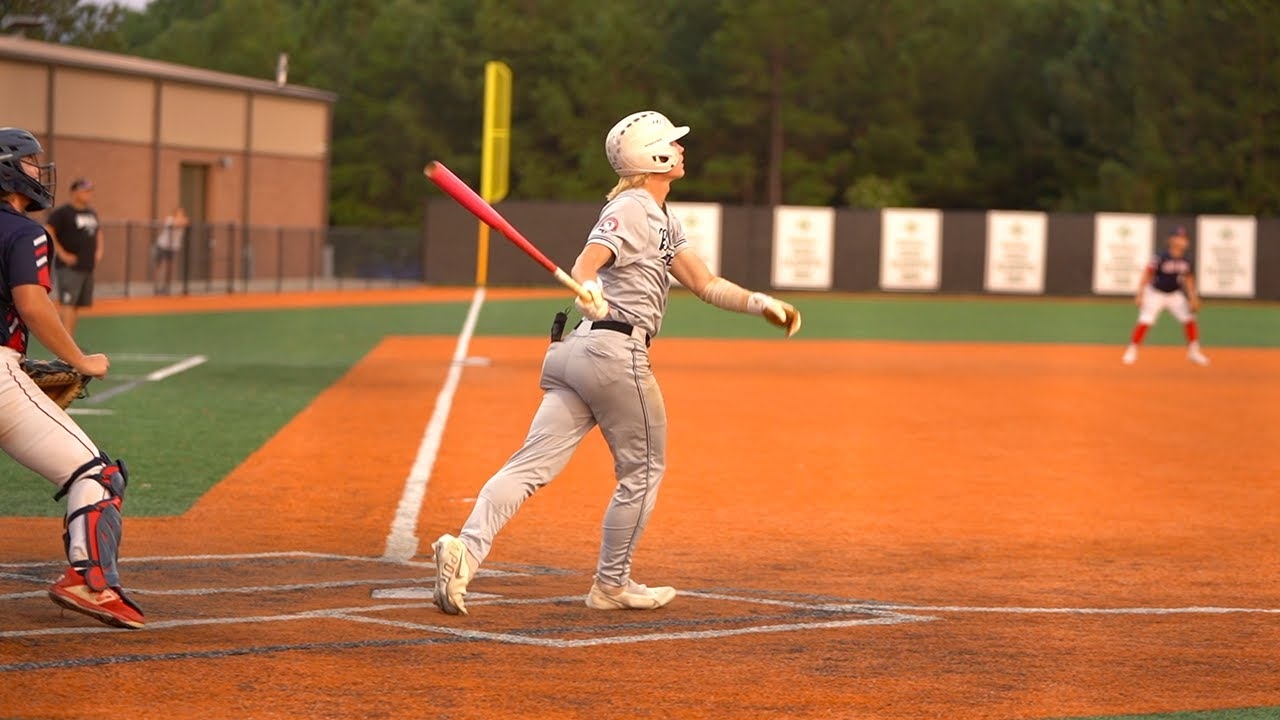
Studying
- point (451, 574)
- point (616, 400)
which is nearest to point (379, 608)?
point (451, 574)

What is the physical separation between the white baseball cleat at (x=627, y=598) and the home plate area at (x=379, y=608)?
4cm

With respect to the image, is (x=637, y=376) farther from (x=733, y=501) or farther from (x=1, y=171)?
(x=733, y=501)

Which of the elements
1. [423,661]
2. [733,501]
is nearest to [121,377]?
[733,501]

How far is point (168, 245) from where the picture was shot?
4462 cm

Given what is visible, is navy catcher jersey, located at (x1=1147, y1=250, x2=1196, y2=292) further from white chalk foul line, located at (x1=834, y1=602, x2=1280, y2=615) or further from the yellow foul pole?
white chalk foul line, located at (x1=834, y1=602, x2=1280, y2=615)

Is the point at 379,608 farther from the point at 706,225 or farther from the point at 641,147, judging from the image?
the point at 706,225

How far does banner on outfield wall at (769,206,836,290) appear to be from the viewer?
53.9 meters

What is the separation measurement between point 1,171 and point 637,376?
8.89 feet

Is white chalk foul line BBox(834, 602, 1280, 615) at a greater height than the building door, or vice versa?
the building door

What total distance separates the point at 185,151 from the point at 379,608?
42445mm

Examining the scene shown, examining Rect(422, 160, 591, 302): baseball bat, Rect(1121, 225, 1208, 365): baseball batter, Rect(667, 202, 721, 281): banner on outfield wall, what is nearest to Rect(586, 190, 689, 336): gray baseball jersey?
Rect(422, 160, 591, 302): baseball bat

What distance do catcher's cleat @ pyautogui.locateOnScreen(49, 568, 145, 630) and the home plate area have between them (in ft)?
0.30

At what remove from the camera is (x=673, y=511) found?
38.9ft

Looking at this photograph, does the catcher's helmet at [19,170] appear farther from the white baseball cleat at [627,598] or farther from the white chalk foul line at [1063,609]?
the white chalk foul line at [1063,609]
